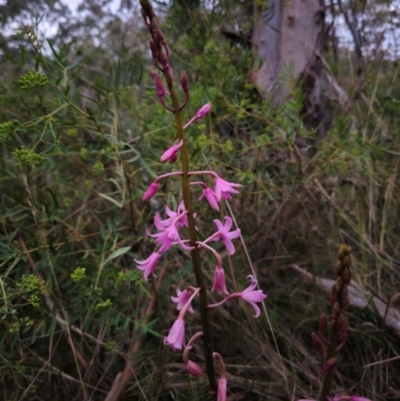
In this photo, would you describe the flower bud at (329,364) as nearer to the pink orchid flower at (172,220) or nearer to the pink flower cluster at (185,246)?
the pink flower cluster at (185,246)

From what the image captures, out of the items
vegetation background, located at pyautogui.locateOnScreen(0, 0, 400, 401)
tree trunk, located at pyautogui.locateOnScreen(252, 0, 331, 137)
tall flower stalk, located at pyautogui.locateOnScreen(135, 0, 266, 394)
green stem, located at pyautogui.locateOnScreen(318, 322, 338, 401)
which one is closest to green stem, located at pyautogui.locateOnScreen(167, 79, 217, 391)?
tall flower stalk, located at pyautogui.locateOnScreen(135, 0, 266, 394)

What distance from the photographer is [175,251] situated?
2334 millimetres

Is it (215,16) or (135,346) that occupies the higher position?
(215,16)

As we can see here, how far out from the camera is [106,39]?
A: 421 centimetres

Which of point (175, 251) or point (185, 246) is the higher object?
point (185, 246)

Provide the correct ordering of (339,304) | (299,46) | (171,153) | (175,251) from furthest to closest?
(299,46)
(175,251)
(171,153)
(339,304)

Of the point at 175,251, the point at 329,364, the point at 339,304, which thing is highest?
the point at 339,304

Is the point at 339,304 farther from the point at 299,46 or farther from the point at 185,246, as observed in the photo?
the point at 299,46

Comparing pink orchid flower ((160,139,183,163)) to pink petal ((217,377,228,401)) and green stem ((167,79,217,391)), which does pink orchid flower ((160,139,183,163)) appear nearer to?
green stem ((167,79,217,391))

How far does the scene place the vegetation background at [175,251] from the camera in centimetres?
174

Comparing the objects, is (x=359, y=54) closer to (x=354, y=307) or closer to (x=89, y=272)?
(x=354, y=307)

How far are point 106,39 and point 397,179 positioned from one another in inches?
108

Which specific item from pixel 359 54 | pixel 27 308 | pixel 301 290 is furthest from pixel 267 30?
pixel 27 308

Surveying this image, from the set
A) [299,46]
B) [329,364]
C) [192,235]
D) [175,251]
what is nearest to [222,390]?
[329,364]
